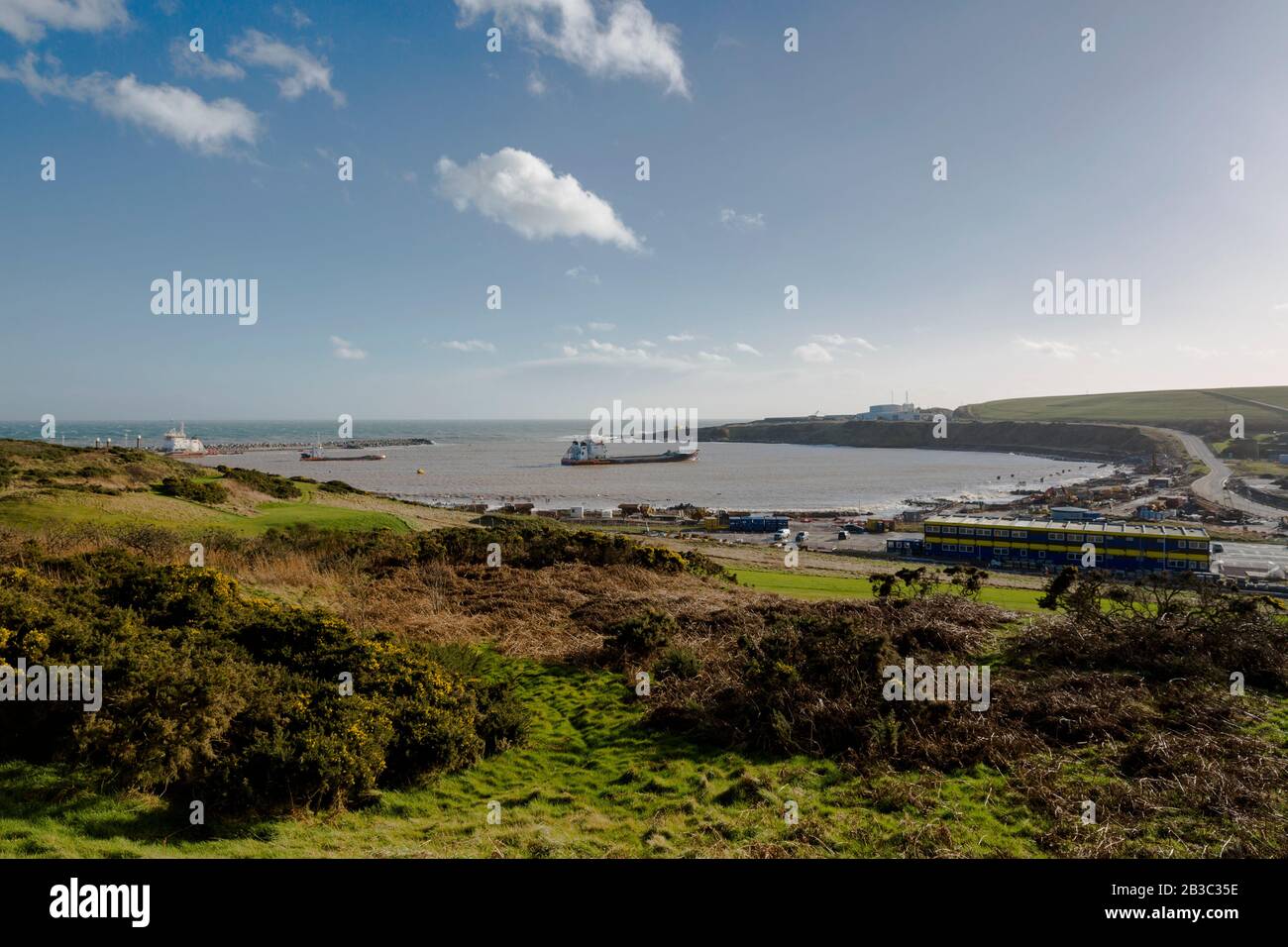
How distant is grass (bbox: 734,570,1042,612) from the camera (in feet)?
57.1

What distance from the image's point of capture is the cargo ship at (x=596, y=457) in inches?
4867

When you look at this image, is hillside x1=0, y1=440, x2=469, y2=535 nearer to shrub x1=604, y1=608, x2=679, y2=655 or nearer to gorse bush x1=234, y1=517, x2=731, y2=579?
gorse bush x1=234, y1=517, x2=731, y2=579

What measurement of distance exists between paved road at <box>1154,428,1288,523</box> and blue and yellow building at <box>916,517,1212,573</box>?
35.9 metres

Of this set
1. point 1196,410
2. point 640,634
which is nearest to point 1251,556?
point 640,634

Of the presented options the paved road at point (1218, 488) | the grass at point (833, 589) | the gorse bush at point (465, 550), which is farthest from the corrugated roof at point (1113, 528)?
the paved road at point (1218, 488)

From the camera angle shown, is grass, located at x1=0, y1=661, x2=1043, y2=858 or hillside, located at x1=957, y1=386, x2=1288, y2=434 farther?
hillside, located at x1=957, y1=386, x2=1288, y2=434

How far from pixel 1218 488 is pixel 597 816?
323 ft

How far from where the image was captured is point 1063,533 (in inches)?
1371

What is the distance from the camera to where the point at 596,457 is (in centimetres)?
12800

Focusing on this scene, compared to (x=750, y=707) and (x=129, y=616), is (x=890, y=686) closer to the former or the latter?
(x=750, y=707)
